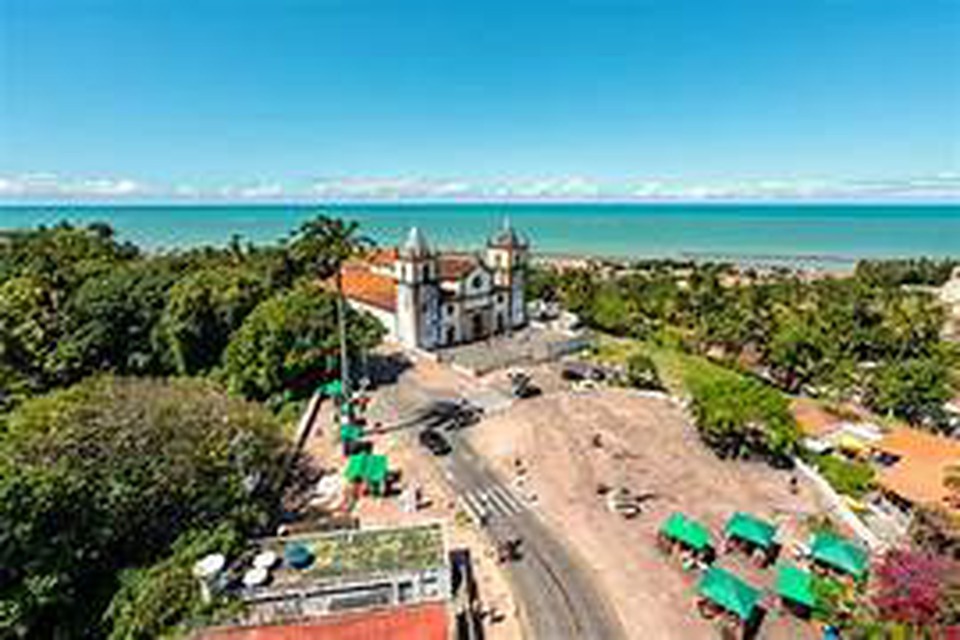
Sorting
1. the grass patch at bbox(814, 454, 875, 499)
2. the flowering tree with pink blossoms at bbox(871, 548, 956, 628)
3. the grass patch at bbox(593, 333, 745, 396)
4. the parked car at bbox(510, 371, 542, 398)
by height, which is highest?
the flowering tree with pink blossoms at bbox(871, 548, 956, 628)

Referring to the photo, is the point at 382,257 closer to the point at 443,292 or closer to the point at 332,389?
the point at 443,292

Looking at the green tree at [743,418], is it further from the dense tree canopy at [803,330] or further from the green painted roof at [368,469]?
the green painted roof at [368,469]

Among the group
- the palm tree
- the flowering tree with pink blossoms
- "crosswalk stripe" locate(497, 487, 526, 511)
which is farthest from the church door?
the flowering tree with pink blossoms

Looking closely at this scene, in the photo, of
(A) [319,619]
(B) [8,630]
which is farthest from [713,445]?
(B) [8,630]

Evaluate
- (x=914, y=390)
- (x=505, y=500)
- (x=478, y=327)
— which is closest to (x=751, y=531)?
(x=505, y=500)

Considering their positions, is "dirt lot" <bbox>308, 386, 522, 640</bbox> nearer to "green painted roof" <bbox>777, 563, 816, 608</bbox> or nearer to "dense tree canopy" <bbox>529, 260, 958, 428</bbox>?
"green painted roof" <bbox>777, 563, 816, 608</bbox>

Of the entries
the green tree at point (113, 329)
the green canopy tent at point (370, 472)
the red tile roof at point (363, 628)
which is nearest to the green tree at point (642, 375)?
the green canopy tent at point (370, 472)
